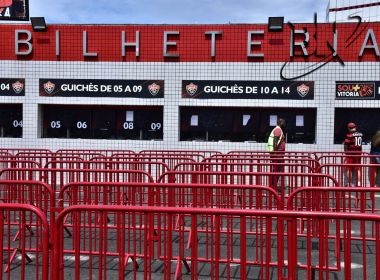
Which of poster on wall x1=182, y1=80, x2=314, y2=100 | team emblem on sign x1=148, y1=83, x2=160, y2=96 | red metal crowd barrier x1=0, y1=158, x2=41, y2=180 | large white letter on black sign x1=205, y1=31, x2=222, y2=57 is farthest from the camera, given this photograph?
team emblem on sign x1=148, y1=83, x2=160, y2=96

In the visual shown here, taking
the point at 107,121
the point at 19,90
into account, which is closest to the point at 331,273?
the point at 107,121

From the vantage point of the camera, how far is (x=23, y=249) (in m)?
4.91

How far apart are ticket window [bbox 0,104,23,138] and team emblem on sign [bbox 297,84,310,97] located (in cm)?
916

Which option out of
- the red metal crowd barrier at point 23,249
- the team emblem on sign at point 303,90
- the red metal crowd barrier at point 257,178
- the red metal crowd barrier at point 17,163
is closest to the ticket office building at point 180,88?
the team emblem on sign at point 303,90

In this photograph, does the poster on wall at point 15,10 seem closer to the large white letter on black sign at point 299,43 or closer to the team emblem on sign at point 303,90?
the large white letter on black sign at point 299,43

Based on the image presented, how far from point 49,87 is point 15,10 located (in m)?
3.11

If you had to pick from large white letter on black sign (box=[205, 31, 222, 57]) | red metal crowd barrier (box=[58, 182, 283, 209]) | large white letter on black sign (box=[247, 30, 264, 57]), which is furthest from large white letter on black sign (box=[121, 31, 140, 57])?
red metal crowd barrier (box=[58, 182, 283, 209])

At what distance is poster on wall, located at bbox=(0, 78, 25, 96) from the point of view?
17152mm

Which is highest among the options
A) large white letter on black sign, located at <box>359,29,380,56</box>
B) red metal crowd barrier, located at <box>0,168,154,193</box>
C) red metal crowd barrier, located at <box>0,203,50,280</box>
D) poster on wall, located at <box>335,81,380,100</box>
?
large white letter on black sign, located at <box>359,29,380,56</box>

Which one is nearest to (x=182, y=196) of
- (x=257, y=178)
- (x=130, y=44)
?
(x=257, y=178)

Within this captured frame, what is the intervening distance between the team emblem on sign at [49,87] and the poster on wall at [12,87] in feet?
2.58

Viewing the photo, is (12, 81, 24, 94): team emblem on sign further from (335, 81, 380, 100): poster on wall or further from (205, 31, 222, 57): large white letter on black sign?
(335, 81, 380, 100): poster on wall

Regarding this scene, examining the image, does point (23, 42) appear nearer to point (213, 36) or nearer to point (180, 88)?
point (180, 88)

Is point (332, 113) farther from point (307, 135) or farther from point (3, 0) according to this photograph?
point (3, 0)
